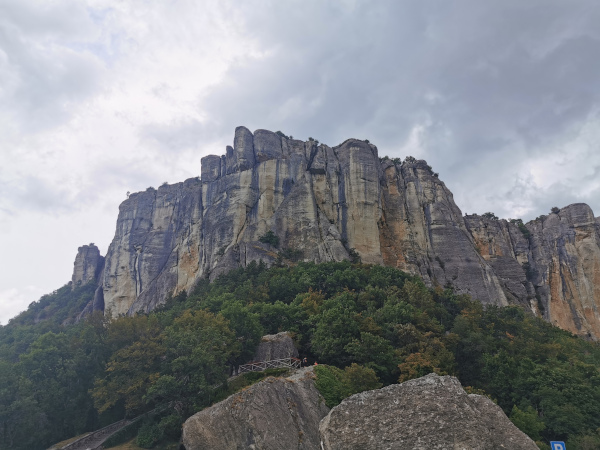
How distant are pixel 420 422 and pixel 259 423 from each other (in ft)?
26.5

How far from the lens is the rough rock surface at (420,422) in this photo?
12.0 meters

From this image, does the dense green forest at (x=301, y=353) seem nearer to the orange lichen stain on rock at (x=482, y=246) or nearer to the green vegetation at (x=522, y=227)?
the orange lichen stain on rock at (x=482, y=246)

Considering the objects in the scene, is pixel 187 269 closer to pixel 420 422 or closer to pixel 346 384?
pixel 346 384

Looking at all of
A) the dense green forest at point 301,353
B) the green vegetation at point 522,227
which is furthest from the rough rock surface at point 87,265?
the green vegetation at point 522,227

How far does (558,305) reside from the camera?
61.8 metres

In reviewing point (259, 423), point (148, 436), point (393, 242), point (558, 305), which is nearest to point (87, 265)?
point (393, 242)

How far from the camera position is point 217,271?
173 feet

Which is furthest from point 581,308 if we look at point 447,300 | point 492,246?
point 447,300

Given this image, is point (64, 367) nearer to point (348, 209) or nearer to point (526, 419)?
point (526, 419)

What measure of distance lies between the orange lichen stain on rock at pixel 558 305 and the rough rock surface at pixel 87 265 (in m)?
74.3

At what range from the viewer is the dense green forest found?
2395 centimetres

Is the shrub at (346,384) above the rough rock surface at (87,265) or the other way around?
the other way around

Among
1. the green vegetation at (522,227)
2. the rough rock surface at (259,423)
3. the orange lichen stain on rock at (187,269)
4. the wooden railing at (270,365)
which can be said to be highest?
the green vegetation at (522,227)

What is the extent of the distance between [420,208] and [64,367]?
47.5 m
